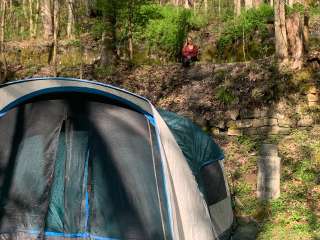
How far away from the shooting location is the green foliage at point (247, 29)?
52.9ft

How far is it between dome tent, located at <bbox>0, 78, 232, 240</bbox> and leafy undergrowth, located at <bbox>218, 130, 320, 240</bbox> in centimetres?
253

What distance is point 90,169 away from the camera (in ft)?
18.5

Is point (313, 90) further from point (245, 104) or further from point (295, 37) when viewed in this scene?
point (245, 104)

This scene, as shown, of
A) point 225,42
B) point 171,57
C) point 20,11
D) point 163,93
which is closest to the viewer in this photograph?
point 163,93

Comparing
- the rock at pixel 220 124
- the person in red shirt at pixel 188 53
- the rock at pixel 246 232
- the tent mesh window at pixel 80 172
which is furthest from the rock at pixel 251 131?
the tent mesh window at pixel 80 172

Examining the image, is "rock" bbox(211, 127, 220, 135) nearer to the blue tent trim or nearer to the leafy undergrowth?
the leafy undergrowth

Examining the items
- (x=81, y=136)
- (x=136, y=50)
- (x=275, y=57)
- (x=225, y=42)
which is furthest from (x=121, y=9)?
(x=81, y=136)

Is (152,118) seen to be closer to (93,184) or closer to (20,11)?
(93,184)

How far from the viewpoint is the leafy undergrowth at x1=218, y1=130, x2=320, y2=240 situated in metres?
7.52

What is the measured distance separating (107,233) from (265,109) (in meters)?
7.87

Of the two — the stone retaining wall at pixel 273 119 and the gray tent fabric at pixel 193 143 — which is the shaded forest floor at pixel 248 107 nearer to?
the stone retaining wall at pixel 273 119

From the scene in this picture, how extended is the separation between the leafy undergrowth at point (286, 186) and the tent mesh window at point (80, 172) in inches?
106

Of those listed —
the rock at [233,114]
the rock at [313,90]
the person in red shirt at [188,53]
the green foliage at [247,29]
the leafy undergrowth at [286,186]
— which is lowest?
the leafy undergrowth at [286,186]

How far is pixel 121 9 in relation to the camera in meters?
17.6
